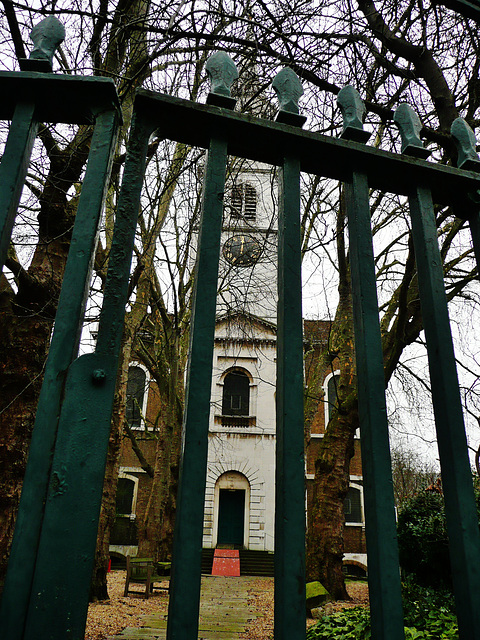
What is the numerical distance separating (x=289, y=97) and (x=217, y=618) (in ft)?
27.6

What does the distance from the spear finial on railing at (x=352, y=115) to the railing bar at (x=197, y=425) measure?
0.44m

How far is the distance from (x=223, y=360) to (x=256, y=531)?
7274 mm

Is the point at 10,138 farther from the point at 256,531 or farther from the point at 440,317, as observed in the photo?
the point at 256,531

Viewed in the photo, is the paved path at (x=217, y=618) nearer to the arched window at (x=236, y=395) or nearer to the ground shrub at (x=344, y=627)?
the ground shrub at (x=344, y=627)

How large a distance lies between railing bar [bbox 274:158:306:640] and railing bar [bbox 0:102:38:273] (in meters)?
0.74

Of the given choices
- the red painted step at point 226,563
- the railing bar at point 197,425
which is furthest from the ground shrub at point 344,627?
the red painted step at point 226,563

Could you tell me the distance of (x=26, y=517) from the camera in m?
0.94

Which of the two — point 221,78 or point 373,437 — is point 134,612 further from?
point 221,78

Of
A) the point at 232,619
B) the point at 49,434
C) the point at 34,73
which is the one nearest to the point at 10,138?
the point at 34,73

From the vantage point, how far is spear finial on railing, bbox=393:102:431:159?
152 centimetres

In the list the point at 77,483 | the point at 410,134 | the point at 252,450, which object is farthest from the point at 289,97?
the point at 252,450

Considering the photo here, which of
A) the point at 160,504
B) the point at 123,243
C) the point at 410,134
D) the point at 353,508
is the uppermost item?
the point at 410,134

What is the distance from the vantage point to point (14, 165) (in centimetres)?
121

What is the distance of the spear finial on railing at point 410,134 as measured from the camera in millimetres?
1521
